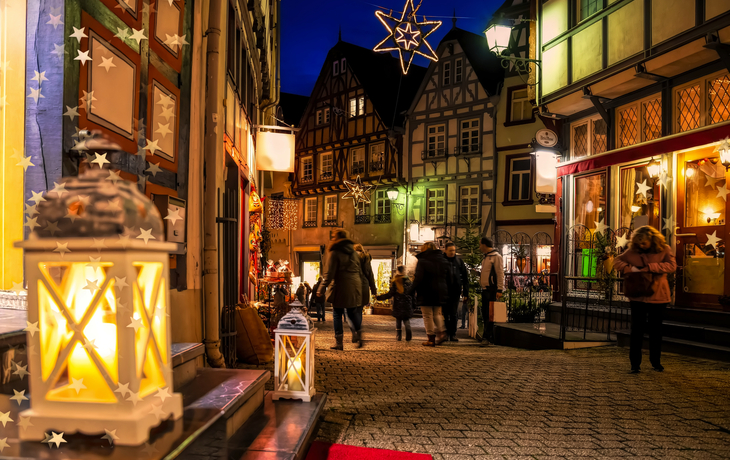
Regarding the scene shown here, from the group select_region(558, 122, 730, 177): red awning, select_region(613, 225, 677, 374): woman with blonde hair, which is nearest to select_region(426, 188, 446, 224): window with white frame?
select_region(558, 122, 730, 177): red awning

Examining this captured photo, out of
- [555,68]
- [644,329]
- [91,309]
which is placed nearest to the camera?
[91,309]

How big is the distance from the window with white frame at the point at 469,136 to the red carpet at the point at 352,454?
65.7 feet

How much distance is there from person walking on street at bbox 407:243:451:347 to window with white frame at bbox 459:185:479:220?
1397cm

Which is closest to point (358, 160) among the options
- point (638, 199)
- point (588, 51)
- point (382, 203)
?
point (382, 203)

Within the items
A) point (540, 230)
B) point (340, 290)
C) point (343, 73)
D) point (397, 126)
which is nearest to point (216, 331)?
point (340, 290)

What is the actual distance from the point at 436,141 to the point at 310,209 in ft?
27.8

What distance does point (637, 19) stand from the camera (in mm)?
9289

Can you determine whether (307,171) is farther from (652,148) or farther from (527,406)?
(527,406)

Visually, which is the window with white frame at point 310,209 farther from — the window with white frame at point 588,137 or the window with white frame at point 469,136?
the window with white frame at point 588,137

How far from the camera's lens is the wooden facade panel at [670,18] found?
26.9 feet

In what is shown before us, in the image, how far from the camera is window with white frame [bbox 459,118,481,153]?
73.7ft

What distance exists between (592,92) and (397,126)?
1416 cm

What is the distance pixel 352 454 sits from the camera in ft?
10.9

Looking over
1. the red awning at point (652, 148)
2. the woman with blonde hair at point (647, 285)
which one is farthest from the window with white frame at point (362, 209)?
the woman with blonde hair at point (647, 285)
